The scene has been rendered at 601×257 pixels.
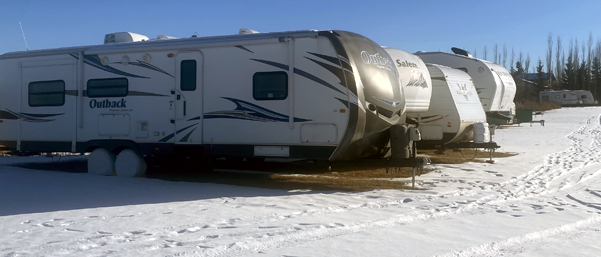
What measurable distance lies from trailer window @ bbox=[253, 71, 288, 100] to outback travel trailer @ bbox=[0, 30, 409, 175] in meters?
0.02

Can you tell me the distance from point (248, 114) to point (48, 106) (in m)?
4.73

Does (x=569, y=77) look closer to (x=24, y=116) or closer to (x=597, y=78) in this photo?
(x=597, y=78)

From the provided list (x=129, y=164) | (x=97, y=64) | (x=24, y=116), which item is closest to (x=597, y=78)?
(x=129, y=164)

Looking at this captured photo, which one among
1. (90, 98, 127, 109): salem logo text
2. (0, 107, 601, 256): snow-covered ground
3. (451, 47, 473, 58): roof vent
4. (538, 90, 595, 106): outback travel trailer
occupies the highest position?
(538, 90, 595, 106): outback travel trailer

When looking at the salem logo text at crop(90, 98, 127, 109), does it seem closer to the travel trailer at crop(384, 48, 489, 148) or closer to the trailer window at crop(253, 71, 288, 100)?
the trailer window at crop(253, 71, 288, 100)

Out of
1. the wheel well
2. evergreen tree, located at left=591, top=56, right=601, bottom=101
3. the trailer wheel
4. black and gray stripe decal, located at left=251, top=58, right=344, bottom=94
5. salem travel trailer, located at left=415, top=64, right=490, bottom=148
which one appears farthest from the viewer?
evergreen tree, located at left=591, top=56, right=601, bottom=101

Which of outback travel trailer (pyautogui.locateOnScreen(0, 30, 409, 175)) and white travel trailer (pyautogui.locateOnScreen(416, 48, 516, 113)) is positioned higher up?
white travel trailer (pyautogui.locateOnScreen(416, 48, 516, 113))

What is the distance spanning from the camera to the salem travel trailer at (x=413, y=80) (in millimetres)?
11539

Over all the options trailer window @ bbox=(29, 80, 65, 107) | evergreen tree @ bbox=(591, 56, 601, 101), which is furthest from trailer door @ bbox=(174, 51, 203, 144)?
evergreen tree @ bbox=(591, 56, 601, 101)

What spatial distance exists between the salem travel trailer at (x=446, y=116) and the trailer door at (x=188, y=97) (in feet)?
18.0

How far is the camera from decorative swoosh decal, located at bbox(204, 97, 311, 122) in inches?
380

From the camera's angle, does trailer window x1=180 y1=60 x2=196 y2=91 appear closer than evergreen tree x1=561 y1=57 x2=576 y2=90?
Yes

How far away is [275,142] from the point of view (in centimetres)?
970

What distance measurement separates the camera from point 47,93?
38.1ft
